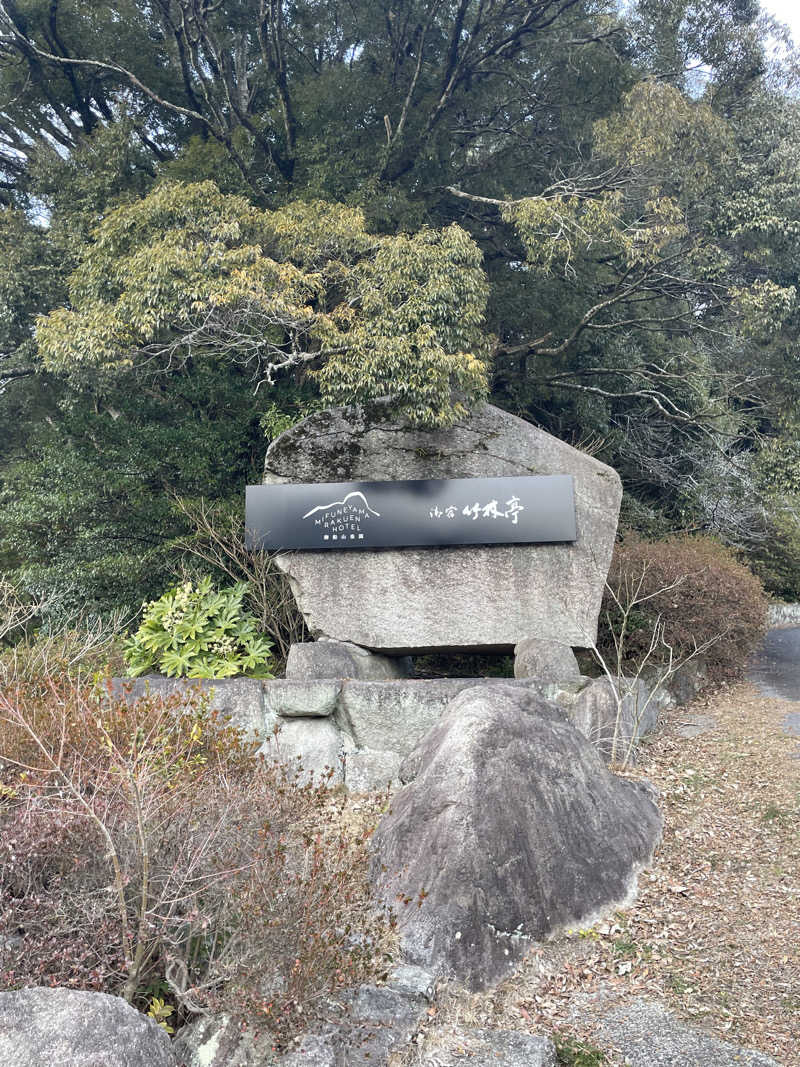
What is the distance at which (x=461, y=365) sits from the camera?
26.9ft

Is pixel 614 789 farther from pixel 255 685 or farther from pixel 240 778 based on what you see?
pixel 255 685

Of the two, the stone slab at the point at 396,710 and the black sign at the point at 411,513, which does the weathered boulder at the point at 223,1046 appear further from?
the black sign at the point at 411,513

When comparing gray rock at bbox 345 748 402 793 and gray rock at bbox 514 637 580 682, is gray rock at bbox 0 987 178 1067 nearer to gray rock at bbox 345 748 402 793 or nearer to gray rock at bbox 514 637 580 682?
gray rock at bbox 345 748 402 793

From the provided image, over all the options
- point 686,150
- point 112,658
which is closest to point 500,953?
point 112,658

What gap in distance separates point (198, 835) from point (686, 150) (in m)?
10.3

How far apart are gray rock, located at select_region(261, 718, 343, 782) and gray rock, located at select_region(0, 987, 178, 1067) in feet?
13.1

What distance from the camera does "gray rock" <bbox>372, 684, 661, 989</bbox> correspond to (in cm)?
405

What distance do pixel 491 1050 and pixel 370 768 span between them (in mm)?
3355

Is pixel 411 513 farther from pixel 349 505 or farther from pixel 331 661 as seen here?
pixel 331 661

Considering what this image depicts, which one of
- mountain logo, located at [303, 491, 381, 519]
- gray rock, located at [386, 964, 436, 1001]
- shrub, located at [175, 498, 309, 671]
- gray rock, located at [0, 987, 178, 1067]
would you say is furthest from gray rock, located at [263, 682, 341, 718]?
gray rock, located at [0, 987, 178, 1067]

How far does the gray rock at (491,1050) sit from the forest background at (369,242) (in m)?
5.61

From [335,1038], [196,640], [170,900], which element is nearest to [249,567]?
[196,640]

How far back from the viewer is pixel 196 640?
7840mm

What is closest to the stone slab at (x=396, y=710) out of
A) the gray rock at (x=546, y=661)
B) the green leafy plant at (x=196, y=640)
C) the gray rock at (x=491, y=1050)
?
the gray rock at (x=546, y=661)
